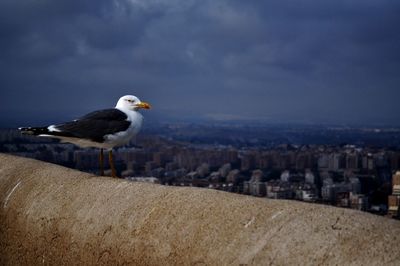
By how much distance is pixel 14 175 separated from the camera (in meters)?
4.38

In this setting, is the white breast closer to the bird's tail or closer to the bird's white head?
the bird's white head

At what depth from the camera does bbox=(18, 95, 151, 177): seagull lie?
4566 mm

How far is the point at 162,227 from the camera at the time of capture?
2951mm

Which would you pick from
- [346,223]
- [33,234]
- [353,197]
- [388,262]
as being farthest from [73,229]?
[353,197]

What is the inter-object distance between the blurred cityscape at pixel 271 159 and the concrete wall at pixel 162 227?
4.13 m

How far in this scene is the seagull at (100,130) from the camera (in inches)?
180

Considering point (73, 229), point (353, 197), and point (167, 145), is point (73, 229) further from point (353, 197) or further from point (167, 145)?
point (167, 145)

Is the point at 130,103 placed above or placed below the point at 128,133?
above

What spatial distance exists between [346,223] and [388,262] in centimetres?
32

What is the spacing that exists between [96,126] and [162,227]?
1.84 metres

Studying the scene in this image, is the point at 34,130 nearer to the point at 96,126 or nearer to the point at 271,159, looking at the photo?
the point at 96,126

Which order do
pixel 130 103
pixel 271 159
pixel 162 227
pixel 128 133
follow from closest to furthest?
pixel 162 227 → pixel 128 133 → pixel 130 103 → pixel 271 159

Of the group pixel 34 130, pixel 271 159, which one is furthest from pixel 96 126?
pixel 271 159

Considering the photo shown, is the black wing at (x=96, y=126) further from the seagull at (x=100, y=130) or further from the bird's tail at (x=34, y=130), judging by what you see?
the bird's tail at (x=34, y=130)
